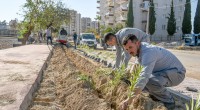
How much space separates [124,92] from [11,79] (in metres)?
2.33

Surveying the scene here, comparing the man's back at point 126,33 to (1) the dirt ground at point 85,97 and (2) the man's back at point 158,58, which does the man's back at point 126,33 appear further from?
(2) the man's back at point 158,58

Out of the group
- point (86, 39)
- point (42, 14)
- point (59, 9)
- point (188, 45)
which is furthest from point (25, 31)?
point (188, 45)

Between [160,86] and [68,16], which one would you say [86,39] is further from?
[160,86]

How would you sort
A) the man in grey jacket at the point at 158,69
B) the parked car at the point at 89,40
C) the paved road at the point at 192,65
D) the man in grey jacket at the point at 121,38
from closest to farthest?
1. the man in grey jacket at the point at 158,69
2. the man in grey jacket at the point at 121,38
3. the paved road at the point at 192,65
4. the parked car at the point at 89,40

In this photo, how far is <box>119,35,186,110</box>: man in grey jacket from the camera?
3775mm

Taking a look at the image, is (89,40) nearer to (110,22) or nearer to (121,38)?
(121,38)

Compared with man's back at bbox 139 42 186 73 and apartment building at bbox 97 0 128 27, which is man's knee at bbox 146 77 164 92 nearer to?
man's back at bbox 139 42 186 73

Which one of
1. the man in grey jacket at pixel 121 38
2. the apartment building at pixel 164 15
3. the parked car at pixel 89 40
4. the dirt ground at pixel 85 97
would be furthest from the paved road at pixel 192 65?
the apartment building at pixel 164 15

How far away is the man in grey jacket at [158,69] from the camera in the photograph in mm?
3775

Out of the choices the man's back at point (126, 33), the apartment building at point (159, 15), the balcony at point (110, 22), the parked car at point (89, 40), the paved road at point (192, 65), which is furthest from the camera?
the balcony at point (110, 22)

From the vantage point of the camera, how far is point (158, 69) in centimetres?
456

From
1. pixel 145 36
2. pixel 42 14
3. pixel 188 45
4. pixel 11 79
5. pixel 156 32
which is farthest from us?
pixel 156 32

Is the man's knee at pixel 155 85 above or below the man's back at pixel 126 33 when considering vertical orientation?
below

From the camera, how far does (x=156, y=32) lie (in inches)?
2442
